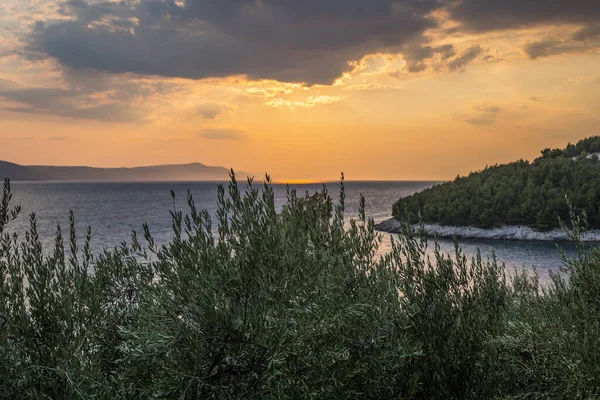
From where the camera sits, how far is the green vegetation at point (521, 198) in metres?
98.6

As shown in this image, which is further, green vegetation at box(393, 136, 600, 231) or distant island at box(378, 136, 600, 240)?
green vegetation at box(393, 136, 600, 231)

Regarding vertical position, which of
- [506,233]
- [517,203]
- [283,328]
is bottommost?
[506,233]

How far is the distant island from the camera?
97.6 metres

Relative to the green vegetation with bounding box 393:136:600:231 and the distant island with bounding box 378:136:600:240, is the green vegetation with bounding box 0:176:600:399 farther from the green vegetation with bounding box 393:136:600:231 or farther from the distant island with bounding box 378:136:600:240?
the green vegetation with bounding box 393:136:600:231

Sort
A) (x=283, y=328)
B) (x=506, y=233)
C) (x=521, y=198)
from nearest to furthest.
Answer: (x=283, y=328) < (x=506, y=233) < (x=521, y=198)

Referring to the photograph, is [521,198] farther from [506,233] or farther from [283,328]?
[283,328]

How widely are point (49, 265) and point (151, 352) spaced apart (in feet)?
13.6

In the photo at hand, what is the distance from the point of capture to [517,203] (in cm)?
10444

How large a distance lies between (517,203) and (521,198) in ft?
4.67

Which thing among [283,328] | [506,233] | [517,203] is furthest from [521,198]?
[283,328]

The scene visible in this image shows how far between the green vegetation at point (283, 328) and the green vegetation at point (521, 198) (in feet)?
273

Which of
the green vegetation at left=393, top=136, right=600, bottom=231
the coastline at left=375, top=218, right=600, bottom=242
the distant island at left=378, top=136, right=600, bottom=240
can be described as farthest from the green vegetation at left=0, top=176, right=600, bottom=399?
the coastline at left=375, top=218, right=600, bottom=242

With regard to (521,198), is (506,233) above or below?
below

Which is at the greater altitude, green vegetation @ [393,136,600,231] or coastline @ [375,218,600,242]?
green vegetation @ [393,136,600,231]
